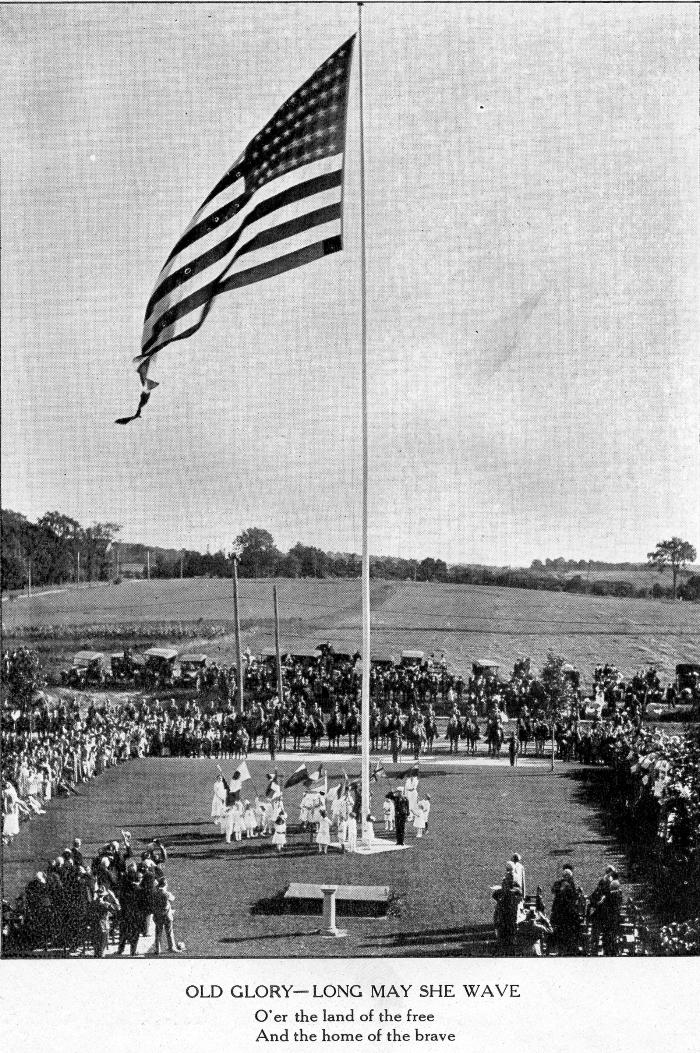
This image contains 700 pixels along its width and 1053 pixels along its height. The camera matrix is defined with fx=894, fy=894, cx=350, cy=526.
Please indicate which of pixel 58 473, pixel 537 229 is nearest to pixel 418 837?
pixel 58 473

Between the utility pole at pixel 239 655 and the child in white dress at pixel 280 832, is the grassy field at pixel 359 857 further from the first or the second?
the utility pole at pixel 239 655

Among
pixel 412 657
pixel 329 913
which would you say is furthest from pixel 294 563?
pixel 329 913

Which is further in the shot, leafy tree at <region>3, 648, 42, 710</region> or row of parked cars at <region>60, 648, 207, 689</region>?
row of parked cars at <region>60, 648, 207, 689</region>

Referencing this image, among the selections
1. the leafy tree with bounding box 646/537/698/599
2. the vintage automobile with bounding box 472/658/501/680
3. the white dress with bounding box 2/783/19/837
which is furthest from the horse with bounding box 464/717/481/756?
the white dress with bounding box 2/783/19/837

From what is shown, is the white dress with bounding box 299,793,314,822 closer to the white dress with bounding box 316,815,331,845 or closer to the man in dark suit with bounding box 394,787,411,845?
the white dress with bounding box 316,815,331,845

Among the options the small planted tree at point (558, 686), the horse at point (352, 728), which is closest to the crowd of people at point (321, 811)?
the horse at point (352, 728)

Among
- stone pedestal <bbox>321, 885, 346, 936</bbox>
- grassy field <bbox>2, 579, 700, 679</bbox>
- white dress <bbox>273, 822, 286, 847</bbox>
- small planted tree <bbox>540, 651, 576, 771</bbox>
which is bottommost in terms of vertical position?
stone pedestal <bbox>321, 885, 346, 936</bbox>
